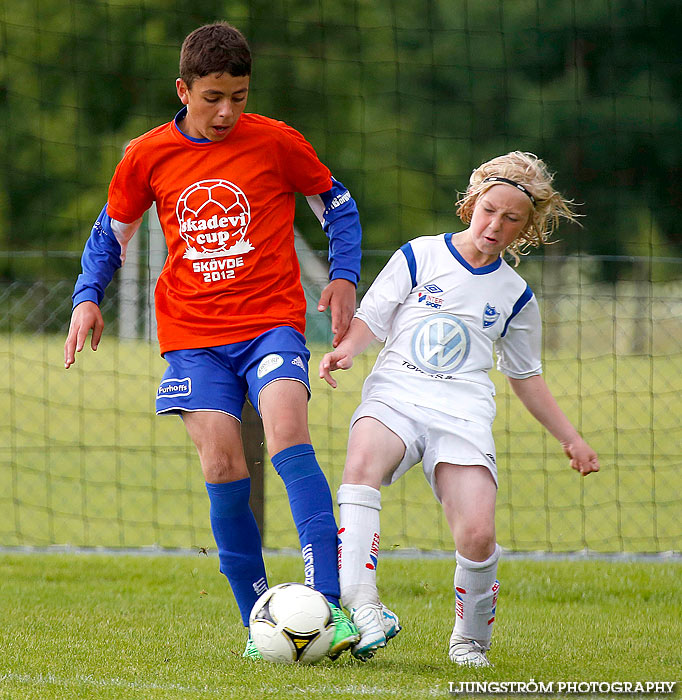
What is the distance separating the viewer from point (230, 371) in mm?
3471

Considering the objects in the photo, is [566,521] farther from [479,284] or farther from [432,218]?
[432,218]

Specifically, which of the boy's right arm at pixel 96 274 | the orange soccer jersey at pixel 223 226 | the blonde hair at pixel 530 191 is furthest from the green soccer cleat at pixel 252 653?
the blonde hair at pixel 530 191

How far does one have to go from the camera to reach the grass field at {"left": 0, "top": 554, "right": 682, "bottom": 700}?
296 centimetres

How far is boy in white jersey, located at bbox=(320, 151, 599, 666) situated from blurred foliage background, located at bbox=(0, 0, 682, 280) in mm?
10835

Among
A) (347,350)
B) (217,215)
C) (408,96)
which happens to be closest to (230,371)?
(347,350)

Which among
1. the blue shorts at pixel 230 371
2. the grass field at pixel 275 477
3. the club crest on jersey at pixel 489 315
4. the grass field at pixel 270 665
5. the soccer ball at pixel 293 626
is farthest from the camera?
the grass field at pixel 275 477

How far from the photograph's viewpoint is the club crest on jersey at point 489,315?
350 centimetres

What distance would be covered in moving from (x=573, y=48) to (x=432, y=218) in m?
3.94

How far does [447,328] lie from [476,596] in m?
0.83

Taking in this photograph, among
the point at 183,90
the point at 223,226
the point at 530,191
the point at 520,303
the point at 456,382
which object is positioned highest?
the point at 183,90

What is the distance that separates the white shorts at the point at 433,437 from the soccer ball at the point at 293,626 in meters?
0.46

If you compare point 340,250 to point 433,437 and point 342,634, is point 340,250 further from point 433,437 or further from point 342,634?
point 342,634

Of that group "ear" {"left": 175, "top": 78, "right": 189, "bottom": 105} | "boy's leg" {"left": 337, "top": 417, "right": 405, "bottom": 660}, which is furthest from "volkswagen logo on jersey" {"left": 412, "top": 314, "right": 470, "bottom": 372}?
"ear" {"left": 175, "top": 78, "right": 189, "bottom": 105}

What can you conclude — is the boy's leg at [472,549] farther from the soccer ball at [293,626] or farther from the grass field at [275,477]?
the grass field at [275,477]
